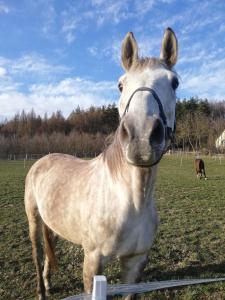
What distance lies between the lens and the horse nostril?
1.80 m

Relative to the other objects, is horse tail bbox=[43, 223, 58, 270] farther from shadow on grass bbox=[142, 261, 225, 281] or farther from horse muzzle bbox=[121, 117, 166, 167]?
horse muzzle bbox=[121, 117, 166, 167]

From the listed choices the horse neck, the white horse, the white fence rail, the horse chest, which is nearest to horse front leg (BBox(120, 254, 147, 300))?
the white horse

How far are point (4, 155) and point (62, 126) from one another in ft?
89.0

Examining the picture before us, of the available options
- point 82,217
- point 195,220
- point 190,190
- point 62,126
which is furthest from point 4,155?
point 82,217

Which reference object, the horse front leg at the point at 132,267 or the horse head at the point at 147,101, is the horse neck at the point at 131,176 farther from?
the horse front leg at the point at 132,267

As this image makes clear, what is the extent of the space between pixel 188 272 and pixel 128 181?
2915 mm

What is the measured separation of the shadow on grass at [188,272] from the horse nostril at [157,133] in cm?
323

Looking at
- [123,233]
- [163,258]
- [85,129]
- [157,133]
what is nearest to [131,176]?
[123,233]

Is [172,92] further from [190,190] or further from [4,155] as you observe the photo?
[4,155]

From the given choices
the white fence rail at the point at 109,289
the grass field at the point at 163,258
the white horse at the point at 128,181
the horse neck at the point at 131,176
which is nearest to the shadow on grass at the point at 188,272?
the grass field at the point at 163,258

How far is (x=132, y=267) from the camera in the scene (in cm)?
278

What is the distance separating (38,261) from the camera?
13.4 feet

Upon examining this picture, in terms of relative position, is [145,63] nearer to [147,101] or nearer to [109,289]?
[147,101]

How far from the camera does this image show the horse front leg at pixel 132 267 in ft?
9.00
